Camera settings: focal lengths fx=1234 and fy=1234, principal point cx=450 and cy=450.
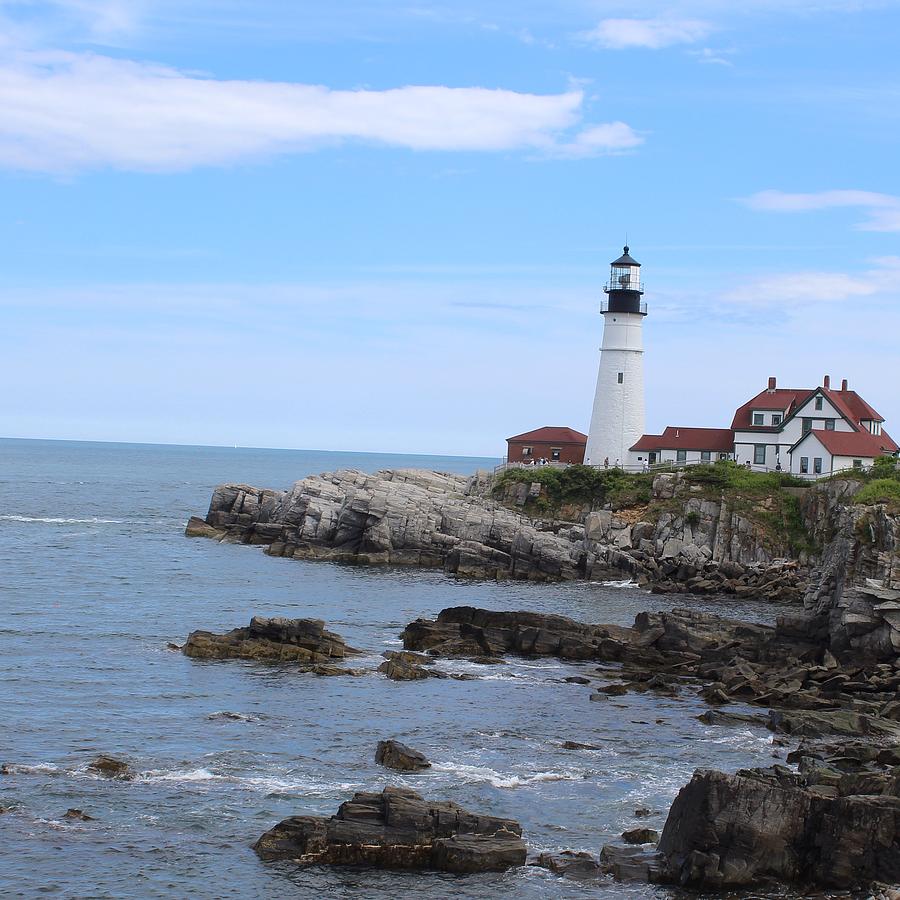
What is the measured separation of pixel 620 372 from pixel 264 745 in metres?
57.0

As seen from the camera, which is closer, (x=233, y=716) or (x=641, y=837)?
(x=641, y=837)

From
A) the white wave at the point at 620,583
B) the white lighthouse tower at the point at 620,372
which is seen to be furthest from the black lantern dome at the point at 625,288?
the white wave at the point at 620,583

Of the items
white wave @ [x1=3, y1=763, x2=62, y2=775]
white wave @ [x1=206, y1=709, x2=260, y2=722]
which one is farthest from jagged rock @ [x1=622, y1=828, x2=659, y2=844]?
white wave @ [x1=3, y1=763, x2=62, y2=775]

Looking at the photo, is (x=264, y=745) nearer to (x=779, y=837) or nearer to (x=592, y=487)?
(x=779, y=837)

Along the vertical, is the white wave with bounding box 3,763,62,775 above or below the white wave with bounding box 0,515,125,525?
below

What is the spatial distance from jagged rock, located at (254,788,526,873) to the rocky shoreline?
0.13ft

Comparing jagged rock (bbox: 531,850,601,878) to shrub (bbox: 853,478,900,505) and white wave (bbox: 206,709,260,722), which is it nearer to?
white wave (bbox: 206,709,260,722)

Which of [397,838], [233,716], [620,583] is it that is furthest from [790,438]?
[397,838]

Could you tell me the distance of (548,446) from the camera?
3600 inches

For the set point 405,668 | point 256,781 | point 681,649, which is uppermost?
point 681,649

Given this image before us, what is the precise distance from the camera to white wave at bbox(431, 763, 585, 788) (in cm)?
2923

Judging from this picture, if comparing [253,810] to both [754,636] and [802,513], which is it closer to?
[754,636]

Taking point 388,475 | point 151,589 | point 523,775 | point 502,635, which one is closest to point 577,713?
point 523,775

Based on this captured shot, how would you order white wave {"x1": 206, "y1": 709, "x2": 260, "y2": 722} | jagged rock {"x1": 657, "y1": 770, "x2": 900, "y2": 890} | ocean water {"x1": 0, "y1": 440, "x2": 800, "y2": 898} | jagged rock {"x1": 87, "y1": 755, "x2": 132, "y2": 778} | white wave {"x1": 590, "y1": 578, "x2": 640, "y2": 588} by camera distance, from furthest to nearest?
white wave {"x1": 590, "y1": 578, "x2": 640, "y2": 588} → white wave {"x1": 206, "y1": 709, "x2": 260, "y2": 722} → jagged rock {"x1": 87, "y1": 755, "x2": 132, "y2": 778} → ocean water {"x1": 0, "y1": 440, "x2": 800, "y2": 898} → jagged rock {"x1": 657, "y1": 770, "x2": 900, "y2": 890}
